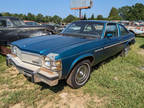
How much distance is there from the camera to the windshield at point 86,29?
341 centimetres

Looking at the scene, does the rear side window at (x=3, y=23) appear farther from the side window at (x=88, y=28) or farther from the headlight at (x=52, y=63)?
the headlight at (x=52, y=63)

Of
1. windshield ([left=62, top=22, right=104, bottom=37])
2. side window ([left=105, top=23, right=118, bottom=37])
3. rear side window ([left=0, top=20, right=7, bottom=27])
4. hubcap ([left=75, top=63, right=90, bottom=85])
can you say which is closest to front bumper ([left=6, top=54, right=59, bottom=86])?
hubcap ([left=75, top=63, right=90, bottom=85])

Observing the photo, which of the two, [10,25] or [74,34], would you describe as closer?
[74,34]

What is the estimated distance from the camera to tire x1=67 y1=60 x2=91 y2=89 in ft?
8.49

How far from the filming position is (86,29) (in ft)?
11.9

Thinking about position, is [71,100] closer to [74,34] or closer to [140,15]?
[74,34]

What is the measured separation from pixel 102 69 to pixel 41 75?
233cm

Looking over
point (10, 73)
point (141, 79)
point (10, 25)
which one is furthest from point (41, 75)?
point (10, 25)

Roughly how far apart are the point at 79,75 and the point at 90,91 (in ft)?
1.50

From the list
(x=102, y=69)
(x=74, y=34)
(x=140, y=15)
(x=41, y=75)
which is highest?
(x=140, y=15)

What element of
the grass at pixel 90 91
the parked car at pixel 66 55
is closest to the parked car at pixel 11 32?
the grass at pixel 90 91

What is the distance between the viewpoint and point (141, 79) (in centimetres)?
331

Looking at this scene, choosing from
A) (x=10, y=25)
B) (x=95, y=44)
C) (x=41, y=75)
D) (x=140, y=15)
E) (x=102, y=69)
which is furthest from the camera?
(x=140, y=15)

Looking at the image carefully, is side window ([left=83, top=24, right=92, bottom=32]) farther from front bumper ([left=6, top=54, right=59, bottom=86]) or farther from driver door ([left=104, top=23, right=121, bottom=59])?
front bumper ([left=6, top=54, right=59, bottom=86])
